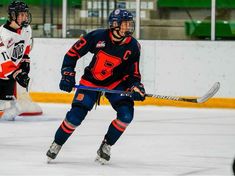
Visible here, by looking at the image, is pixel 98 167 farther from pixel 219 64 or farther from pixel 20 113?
pixel 219 64

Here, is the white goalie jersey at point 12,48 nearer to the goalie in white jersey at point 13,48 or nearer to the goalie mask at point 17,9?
the goalie in white jersey at point 13,48

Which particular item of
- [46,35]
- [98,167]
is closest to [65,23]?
[46,35]

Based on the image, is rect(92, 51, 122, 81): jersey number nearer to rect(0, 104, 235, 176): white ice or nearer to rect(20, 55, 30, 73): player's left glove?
rect(0, 104, 235, 176): white ice

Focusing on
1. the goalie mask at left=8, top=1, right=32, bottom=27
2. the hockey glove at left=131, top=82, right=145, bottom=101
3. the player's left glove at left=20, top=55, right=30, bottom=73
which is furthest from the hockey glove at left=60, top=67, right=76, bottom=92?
the player's left glove at left=20, top=55, right=30, bottom=73

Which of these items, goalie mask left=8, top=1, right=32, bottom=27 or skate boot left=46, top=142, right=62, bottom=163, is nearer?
skate boot left=46, top=142, right=62, bottom=163

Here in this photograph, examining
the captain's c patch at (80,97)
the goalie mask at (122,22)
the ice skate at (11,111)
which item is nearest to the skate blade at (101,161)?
the captain's c patch at (80,97)

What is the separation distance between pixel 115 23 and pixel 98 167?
896 millimetres

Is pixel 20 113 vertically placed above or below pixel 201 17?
below

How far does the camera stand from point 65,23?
11562 mm

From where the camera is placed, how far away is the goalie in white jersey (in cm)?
848

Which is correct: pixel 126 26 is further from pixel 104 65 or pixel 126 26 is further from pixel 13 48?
pixel 13 48

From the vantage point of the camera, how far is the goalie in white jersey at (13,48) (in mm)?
8484

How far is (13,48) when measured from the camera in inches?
343

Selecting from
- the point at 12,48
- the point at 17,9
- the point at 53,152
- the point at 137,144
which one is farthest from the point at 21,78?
the point at 53,152
